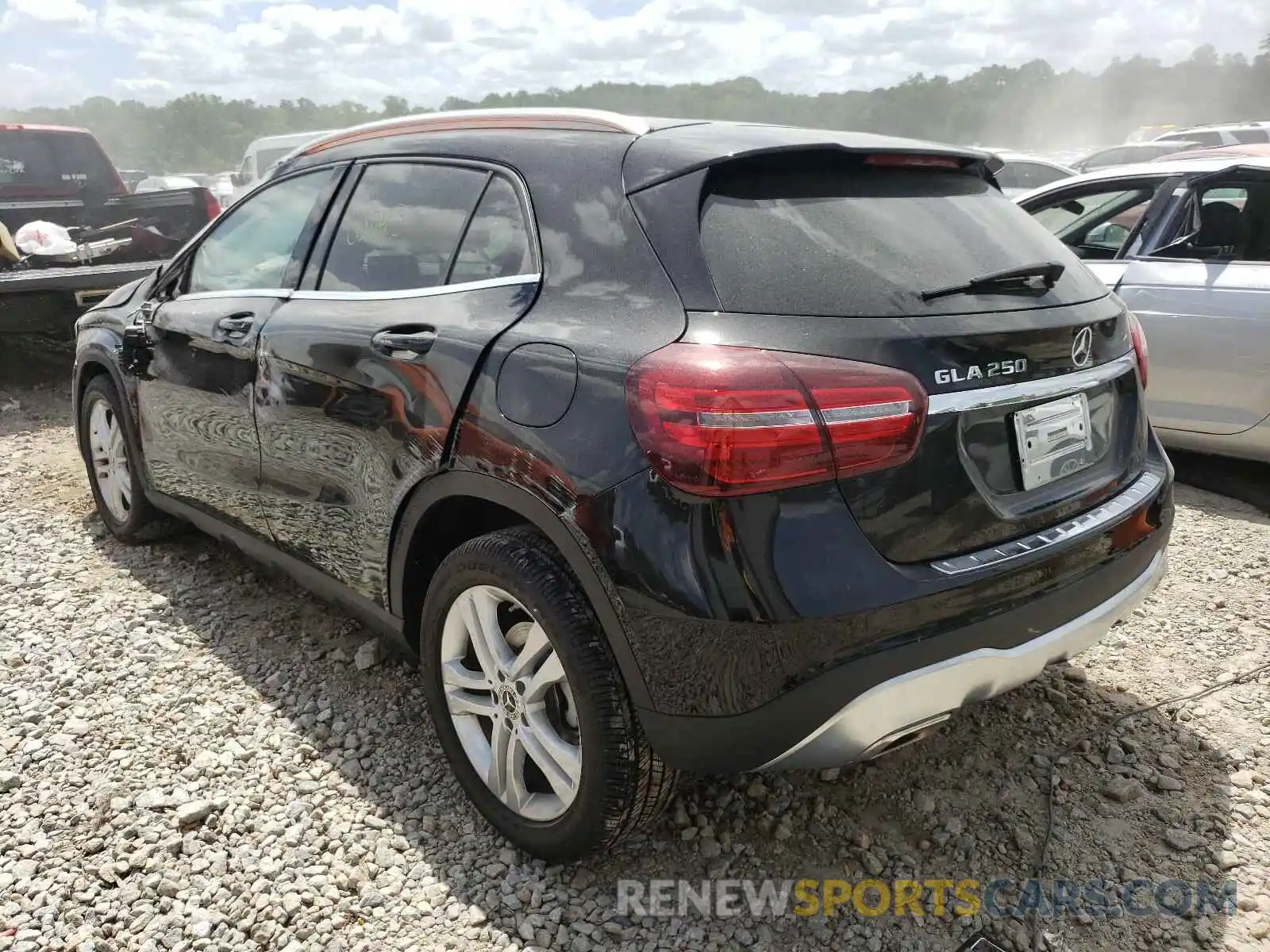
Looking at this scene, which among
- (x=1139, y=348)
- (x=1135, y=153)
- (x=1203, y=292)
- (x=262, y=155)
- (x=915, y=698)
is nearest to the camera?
(x=915, y=698)

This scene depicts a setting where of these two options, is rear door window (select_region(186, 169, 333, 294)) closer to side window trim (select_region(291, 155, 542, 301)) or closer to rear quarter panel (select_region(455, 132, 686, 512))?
side window trim (select_region(291, 155, 542, 301))

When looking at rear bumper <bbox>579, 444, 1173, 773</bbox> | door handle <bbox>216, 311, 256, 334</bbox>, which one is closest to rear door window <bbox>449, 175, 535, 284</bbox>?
rear bumper <bbox>579, 444, 1173, 773</bbox>

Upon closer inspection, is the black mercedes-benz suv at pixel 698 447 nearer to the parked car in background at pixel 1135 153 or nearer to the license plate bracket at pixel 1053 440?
the license plate bracket at pixel 1053 440

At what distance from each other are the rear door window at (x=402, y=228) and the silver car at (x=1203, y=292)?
355 cm

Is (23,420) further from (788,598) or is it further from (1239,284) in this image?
(1239,284)

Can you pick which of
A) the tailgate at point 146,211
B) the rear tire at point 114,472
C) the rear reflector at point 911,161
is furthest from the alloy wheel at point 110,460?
the tailgate at point 146,211

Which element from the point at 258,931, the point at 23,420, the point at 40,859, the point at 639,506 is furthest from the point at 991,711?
the point at 23,420

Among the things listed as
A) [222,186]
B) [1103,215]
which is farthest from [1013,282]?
[222,186]

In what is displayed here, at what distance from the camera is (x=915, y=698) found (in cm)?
196

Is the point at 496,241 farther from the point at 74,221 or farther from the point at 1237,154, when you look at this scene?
the point at 74,221

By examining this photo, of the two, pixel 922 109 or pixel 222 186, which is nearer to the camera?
pixel 222 186

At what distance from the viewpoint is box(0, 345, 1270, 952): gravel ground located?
223cm

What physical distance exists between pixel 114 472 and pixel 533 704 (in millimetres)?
2937

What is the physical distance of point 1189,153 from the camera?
19.7ft
